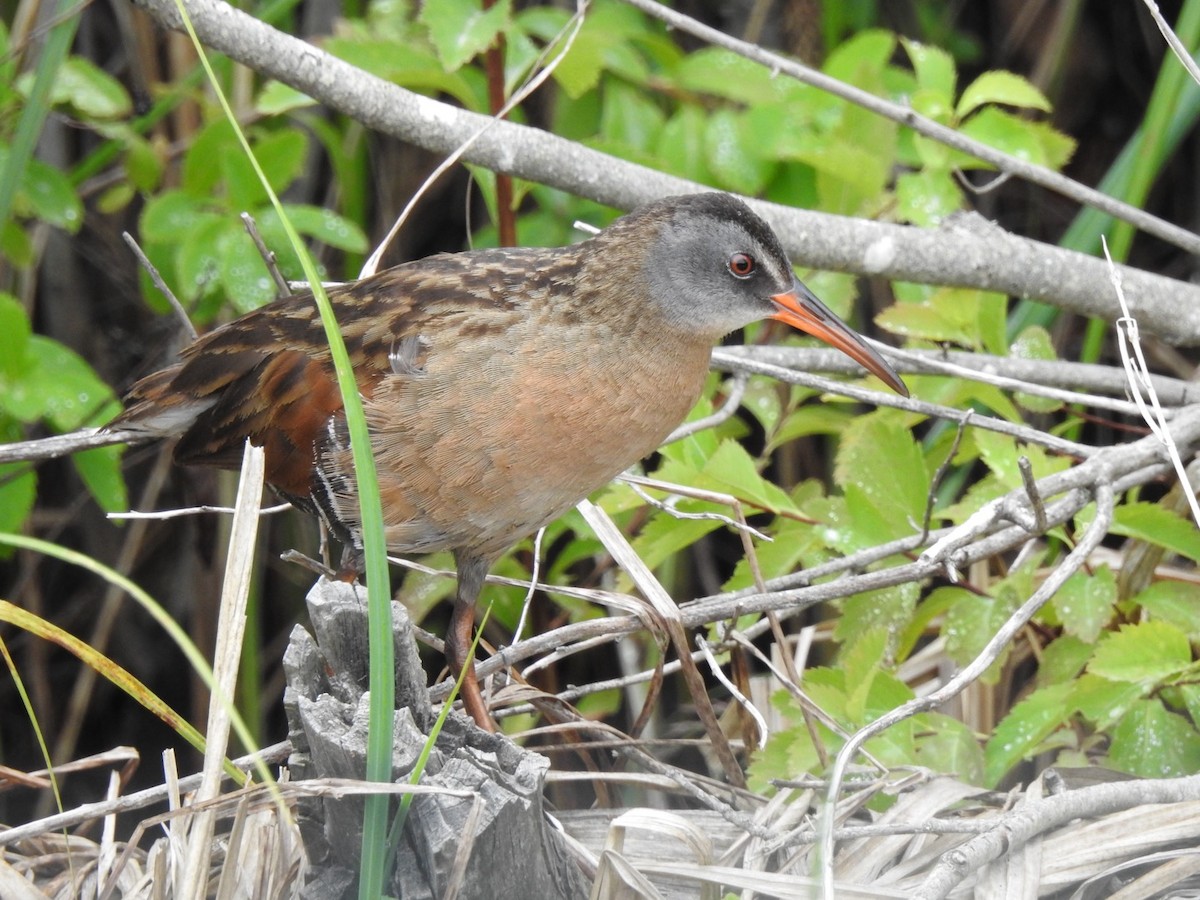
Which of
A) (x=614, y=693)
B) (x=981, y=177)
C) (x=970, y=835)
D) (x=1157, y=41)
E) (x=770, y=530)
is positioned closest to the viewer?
(x=970, y=835)

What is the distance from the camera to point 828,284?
8.75 feet

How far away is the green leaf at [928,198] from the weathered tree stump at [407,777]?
130 centimetres

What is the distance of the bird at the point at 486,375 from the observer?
6.62 ft

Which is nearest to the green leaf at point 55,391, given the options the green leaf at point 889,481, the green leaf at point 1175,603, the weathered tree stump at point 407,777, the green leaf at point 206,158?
the green leaf at point 206,158

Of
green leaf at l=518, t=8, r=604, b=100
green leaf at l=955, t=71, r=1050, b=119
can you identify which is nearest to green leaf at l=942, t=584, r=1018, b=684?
green leaf at l=955, t=71, r=1050, b=119

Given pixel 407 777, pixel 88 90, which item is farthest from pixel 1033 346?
pixel 88 90

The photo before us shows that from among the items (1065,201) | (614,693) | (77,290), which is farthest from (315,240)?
(1065,201)

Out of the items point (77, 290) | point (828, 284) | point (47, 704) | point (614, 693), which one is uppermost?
point (828, 284)

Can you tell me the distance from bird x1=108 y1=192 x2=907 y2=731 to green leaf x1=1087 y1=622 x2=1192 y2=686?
51 centimetres

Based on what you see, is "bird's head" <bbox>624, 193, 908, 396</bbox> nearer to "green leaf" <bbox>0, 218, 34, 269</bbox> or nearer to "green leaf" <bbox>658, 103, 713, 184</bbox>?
"green leaf" <bbox>658, 103, 713, 184</bbox>

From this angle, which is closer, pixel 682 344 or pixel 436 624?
pixel 682 344

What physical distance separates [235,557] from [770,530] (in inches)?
44.7

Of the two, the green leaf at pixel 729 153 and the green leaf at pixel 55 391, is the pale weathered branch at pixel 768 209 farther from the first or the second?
the green leaf at pixel 55 391

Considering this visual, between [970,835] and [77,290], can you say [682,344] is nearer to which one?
[970,835]
